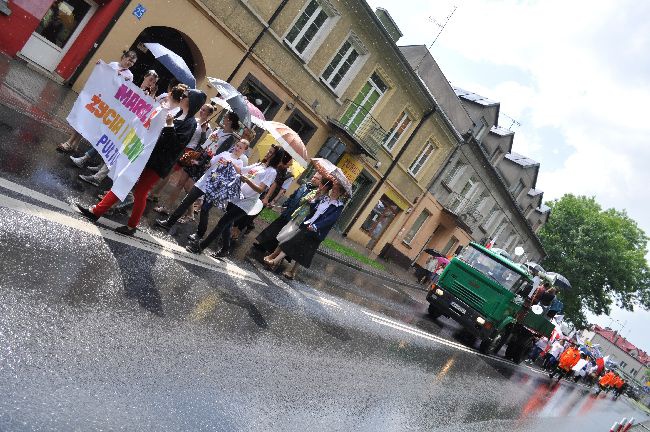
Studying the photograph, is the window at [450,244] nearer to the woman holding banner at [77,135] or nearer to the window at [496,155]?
the window at [496,155]

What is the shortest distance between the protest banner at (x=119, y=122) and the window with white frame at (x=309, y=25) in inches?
477

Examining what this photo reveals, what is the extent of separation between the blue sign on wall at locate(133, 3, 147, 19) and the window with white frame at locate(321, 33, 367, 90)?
8.12 metres

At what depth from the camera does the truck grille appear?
47.3 feet

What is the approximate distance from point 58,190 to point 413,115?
21.6 metres

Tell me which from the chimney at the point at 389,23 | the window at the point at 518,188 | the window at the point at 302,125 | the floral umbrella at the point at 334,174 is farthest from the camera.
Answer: the window at the point at 518,188

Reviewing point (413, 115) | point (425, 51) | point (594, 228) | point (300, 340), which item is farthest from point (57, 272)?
point (594, 228)

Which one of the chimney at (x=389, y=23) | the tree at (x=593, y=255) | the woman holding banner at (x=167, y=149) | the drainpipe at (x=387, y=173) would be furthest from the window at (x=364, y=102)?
the tree at (x=593, y=255)

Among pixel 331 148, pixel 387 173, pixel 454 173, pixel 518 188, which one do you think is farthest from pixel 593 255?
pixel 331 148

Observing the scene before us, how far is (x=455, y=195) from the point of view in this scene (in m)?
33.0

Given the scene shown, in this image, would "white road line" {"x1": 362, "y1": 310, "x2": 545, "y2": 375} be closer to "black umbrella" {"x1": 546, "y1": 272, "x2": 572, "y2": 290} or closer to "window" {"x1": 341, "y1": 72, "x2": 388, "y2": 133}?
"black umbrella" {"x1": 546, "y1": 272, "x2": 572, "y2": 290}

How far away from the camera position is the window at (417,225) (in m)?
31.9

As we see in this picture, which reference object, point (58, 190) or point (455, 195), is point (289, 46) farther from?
point (455, 195)

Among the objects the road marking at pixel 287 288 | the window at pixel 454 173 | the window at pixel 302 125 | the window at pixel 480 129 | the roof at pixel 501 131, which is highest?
the roof at pixel 501 131

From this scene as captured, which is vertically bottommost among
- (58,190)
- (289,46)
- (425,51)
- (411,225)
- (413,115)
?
(58,190)
